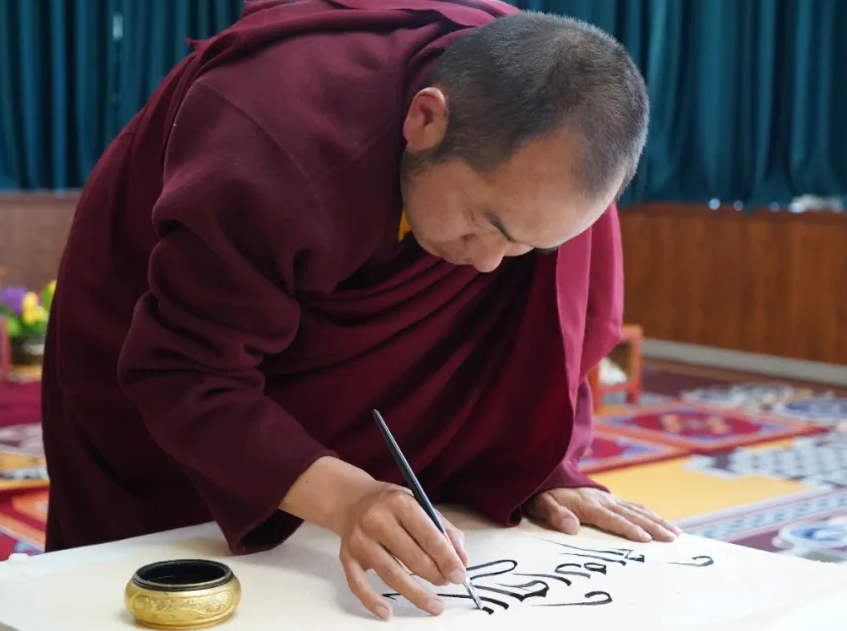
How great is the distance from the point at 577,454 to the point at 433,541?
1.32ft

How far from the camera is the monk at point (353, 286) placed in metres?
0.97

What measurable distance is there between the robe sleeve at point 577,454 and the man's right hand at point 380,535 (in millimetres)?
273

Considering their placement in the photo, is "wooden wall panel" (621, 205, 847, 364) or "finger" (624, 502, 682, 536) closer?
"finger" (624, 502, 682, 536)

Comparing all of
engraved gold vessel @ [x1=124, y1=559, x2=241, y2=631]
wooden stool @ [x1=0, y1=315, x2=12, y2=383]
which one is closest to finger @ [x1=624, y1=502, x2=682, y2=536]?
engraved gold vessel @ [x1=124, y1=559, x2=241, y2=631]

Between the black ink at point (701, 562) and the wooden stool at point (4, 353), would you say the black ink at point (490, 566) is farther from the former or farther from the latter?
the wooden stool at point (4, 353)

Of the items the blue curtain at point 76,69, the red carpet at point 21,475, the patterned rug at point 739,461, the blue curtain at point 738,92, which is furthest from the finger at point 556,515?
the blue curtain at point 76,69

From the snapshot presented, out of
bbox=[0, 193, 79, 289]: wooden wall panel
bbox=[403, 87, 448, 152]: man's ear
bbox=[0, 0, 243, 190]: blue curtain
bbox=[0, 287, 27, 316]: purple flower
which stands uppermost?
bbox=[403, 87, 448, 152]: man's ear

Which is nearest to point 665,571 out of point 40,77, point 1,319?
point 1,319

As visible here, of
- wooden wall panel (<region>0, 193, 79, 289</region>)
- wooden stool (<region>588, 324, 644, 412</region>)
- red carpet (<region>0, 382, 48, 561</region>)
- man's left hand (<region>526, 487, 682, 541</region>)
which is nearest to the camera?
man's left hand (<region>526, 487, 682, 541</region>)

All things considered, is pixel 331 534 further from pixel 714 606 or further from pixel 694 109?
pixel 694 109

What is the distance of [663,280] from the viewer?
4434 millimetres

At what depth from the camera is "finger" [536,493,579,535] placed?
46.6 inches

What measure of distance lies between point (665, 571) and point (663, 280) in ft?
11.4

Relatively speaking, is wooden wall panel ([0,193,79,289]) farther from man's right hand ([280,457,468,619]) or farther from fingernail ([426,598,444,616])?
fingernail ([426,598,444,616])
